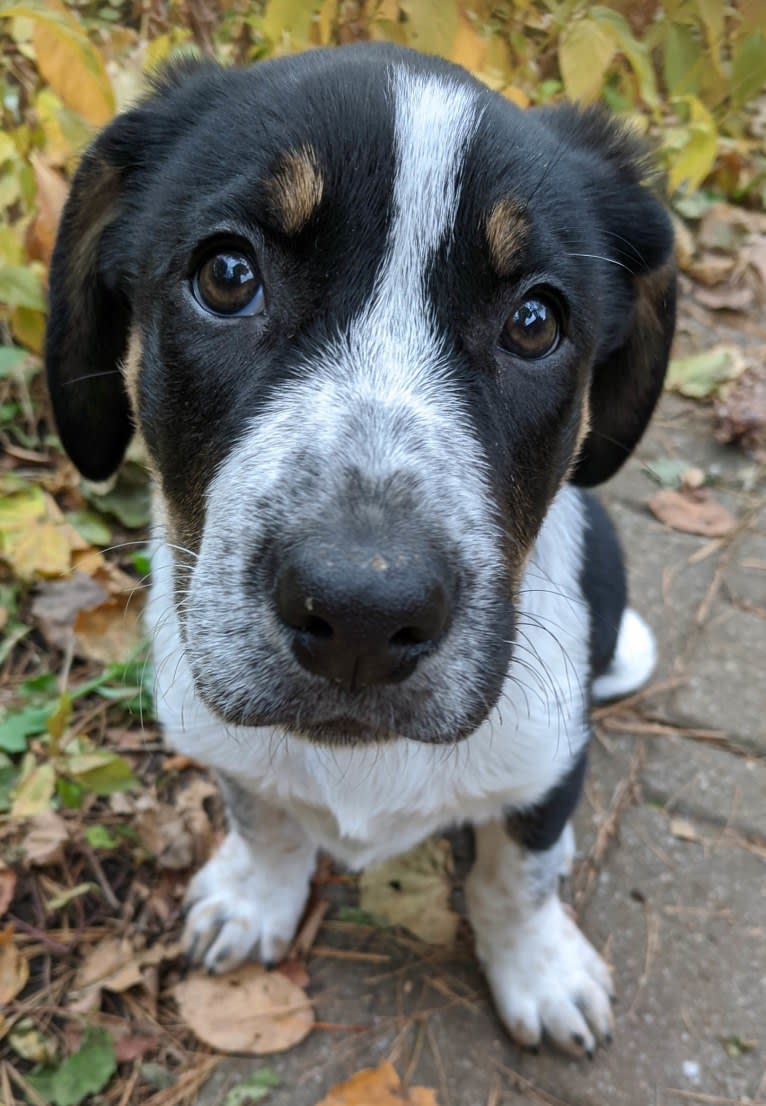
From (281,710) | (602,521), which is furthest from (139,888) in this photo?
→ (602,521)

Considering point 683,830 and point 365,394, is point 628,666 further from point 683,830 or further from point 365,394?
point 365,394

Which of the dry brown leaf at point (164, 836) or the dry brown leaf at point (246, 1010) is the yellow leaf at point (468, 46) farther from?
the dry brown leaf at point (246, 1010)

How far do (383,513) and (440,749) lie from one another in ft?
2.98

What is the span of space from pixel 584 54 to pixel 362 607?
209cm

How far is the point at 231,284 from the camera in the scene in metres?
1.78

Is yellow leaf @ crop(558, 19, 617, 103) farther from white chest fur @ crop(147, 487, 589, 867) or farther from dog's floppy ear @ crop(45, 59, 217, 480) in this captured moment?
white chest fur @ crop(147, 487, 589, 867)

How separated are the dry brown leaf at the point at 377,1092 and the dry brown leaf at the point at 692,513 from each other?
2.72 meters

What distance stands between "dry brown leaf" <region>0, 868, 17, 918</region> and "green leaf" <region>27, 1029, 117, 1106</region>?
464 millimetres

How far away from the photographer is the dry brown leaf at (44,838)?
9.41 feet

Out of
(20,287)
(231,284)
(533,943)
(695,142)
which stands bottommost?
(533,943)

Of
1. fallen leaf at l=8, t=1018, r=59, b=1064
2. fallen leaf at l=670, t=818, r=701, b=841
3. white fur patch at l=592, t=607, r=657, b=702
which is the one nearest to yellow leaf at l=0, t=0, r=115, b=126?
white fur patch at l=592, t=607, r=657, b=702

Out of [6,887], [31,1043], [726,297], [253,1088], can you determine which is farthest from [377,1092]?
[726,297]

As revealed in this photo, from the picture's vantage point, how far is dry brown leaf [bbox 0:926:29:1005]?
8.64 feet

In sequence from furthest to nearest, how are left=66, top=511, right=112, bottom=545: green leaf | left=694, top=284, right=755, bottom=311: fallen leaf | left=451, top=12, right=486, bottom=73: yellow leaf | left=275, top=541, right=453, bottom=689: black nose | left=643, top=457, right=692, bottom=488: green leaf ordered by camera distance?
1. left=694, top=284, right=755, bottom=311: fallen leaf
2. left=643, top=457, right=692, bottom=488: green leaf
3. left=66, top=511, right=112, bottom=545: green leaf
4. left=451, top=12, right=486, bottom=73: yellow leaf
5. left=275, top=541, right=453, bottom=689: black nose
